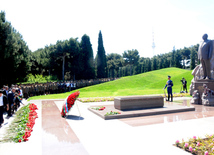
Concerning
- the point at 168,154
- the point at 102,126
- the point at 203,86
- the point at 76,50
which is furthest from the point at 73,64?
the point at 168,154

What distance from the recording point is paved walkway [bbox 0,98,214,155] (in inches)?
177

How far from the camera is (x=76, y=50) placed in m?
43.0

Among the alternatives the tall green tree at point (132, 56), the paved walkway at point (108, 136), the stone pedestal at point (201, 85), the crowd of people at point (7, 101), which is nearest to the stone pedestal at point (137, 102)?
the paved walkway at point (108, 136)

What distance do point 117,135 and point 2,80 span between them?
83.2 feet

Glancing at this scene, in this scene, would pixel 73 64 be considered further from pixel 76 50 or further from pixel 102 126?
pixel 102 126

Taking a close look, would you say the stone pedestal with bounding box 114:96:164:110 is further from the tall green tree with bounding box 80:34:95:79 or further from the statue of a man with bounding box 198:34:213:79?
the tall green tree with bounding box 80:34:95:79

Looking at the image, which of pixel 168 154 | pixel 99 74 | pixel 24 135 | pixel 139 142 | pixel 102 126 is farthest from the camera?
pixel 99 74

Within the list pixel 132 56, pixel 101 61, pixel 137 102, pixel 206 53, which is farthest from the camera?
pixel 132 56

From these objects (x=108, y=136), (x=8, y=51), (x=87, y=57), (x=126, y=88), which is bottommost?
(x=108, y=136)

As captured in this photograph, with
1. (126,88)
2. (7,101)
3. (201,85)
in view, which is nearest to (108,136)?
(7,101)

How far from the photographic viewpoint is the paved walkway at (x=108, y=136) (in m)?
4.50

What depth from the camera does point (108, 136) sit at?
5.59m

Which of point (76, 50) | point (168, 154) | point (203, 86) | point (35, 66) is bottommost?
point (168, 154)

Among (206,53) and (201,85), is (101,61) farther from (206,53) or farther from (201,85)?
(201,85)
